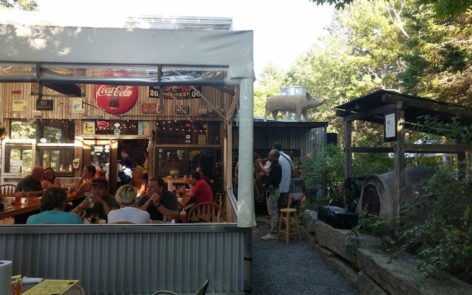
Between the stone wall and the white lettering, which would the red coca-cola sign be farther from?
the stone wall

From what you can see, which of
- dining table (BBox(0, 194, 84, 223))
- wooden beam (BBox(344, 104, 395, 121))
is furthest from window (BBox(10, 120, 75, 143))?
wooden beam (BBox(344, 104, 395, 121))

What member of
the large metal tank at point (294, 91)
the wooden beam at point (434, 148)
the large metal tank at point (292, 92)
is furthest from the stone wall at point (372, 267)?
the large metal tank at point (294, 91)

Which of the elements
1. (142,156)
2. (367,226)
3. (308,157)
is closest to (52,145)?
(142,156)

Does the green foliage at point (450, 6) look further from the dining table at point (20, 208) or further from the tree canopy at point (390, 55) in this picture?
the dining table at point (20, 208)

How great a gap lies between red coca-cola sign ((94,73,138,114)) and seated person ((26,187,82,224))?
6633mm

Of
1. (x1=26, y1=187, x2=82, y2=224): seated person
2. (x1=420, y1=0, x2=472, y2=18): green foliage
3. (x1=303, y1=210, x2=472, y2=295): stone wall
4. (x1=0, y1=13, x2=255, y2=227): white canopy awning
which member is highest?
(x1=420, y1=0, x2=472, y2=18): green foliage

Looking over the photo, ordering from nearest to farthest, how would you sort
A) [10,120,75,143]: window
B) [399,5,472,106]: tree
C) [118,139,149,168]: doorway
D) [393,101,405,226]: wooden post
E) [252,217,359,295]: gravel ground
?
[252,217,359,295]: gravel ground
[393,101,405,226]: wooden post
[399,5,472,106]: tree
[10,120,75,143]: window
[118,139,149,168]: doorway

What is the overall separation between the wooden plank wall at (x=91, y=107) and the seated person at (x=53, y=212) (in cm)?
656

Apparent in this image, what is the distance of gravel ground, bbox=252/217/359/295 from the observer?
5145 millimetres

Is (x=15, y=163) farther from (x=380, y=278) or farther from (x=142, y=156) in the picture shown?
(x=380, y=278)

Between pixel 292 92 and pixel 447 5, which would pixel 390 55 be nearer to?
pixel 292 92

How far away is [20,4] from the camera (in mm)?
15352

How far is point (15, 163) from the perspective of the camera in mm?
10719

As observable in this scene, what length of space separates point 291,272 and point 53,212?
3.34 metres
